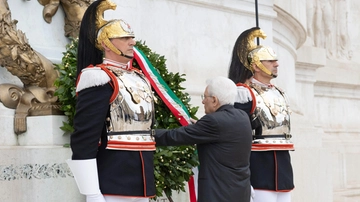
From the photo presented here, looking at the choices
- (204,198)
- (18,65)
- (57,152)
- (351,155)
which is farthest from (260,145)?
(351,155)

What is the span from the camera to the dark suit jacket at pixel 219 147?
495 cm

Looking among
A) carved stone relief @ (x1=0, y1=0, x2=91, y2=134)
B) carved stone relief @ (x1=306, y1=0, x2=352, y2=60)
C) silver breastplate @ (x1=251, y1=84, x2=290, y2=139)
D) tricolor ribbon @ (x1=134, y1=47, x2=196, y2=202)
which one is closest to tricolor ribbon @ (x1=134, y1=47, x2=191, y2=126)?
tricolor ribbon @ (x1=134, y1=47, x2=196, y2=202)

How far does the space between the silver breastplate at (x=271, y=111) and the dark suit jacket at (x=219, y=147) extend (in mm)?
961

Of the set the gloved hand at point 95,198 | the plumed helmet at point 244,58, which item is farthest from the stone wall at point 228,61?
the plumed helmet at point 244,58

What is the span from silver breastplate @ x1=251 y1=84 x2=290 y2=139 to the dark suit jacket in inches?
37.8

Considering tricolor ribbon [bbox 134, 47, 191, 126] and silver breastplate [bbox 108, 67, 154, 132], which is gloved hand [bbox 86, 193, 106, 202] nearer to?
silver breastplate [bbox 108, 67, 154, 132]

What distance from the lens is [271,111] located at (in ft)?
19.8

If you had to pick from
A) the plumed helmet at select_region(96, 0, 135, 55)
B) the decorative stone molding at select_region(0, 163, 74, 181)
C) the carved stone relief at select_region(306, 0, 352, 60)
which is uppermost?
the carved stone relief at select_region(306, 0, 352, 60)

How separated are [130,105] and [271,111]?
67.5 inches

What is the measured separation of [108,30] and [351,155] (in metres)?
9.79

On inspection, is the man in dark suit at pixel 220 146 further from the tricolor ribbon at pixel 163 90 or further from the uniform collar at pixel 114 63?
the tricolor ribbon at pixel 163 90

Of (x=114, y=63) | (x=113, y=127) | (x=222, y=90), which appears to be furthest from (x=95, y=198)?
(x=222, y=90)

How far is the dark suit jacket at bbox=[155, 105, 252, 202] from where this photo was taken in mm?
4949

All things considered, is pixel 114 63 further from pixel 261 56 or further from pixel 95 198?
pixel 261 56
